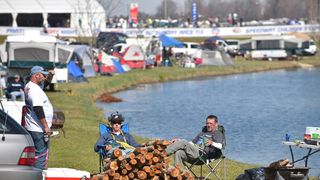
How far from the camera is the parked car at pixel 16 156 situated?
9.65m

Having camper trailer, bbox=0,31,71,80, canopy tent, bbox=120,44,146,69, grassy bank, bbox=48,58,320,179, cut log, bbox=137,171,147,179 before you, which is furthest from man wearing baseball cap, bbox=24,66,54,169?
canopy tent, bbox=120,44,146,69

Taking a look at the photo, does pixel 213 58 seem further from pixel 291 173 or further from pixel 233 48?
pixel 291 173

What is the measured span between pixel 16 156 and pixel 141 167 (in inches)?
70.1

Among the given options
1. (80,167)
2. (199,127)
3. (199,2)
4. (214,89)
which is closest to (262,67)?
(214,89)

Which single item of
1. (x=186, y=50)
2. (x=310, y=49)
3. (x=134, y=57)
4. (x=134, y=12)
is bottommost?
(x=310, y=49)

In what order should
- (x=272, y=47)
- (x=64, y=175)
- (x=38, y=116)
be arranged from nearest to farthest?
(x=64, y=175), (x=38, y=116), (x=272, y=47)

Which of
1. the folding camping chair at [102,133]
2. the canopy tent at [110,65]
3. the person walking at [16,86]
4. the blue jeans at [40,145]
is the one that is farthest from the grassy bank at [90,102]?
the blue jeans at [40,145]

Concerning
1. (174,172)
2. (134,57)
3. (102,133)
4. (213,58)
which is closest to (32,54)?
(134,57)

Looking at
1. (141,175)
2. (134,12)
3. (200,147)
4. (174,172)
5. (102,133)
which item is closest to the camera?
(174,172)

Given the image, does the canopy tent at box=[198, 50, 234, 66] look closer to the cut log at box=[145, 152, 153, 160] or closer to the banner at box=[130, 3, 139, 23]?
the banner at box=[130, 3, 139, 23]

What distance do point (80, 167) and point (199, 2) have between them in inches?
5424

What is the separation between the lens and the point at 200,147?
12.9 metres

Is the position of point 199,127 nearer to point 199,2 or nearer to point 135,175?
point 135,175

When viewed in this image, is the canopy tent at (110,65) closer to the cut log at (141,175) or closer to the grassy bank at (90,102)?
the grassy bank at (90,102)
